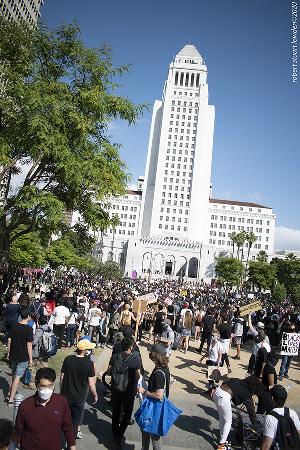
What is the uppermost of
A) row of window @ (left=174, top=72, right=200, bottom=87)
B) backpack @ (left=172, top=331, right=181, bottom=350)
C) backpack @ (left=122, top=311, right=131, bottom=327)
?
row of window @ (left=174, top=72, right=200, bottom=87)

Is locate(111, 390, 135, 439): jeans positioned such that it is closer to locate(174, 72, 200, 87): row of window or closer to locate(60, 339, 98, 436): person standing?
locate(60, 339, 98, 436): person standing

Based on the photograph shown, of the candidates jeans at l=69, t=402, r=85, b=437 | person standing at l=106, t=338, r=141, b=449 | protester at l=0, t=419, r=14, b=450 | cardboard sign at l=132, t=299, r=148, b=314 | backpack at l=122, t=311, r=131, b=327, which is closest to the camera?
protester at l=0, t=419, r=14, b=450

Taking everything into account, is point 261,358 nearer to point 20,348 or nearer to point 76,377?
point 76,377

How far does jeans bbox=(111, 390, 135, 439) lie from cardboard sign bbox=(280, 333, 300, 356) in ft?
27.1

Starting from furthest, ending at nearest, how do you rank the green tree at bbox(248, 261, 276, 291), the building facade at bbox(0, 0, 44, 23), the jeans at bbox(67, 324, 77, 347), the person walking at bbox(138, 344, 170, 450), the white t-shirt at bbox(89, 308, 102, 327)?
the green tree at bbox(248, 261, 276, 291), the building facade at bbox(0, 0, 44, 23), the white t-shirt at bbox(89, 308, 102, 327), the jeans at bbox(67, 324, 77, 347), the person walking at bbox(138, 344, 170, 450)

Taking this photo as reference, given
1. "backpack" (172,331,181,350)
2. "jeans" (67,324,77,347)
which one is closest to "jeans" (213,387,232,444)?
"jeans" (67,324,77,347)

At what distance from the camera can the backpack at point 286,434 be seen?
5.22 meters

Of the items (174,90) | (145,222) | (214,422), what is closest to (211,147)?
(174,90)

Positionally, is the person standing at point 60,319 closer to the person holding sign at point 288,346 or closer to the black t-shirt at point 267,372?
the black t-shirt at point 267,372

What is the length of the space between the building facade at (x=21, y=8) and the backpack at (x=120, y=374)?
47433 mm

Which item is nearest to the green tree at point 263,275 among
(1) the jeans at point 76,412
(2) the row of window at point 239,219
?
(2) the row of window at point 239,219

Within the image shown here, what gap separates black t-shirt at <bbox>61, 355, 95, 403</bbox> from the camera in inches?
234

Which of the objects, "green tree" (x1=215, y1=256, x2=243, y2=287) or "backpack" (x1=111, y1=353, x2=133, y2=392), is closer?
"backpack" (x1=111, y1=353, x2=133, y2=392)

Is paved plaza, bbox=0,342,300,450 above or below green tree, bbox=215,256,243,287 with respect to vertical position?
below
